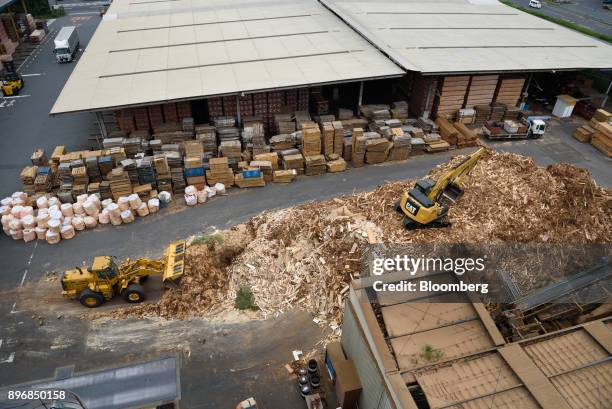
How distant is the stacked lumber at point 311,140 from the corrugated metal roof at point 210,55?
333 cm

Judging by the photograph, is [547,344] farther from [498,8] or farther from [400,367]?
[498,8]

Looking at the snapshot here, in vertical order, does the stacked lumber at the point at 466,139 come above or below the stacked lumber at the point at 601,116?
below

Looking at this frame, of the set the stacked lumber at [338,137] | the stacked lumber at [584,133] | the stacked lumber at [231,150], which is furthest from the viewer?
the stacked lumber at [584,133]

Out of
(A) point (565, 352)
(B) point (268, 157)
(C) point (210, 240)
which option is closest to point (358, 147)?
(B) point (268, 157)

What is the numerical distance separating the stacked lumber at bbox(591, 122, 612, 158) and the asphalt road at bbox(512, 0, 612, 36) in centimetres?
3307

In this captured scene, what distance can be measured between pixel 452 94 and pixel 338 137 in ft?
33.9

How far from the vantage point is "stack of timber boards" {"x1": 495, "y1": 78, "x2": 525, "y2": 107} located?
103ft

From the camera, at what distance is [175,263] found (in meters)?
17.7

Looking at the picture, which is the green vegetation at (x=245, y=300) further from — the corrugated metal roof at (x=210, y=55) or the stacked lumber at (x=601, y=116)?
the stacked lumber at (x=601, y=116)

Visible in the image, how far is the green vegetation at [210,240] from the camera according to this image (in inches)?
753

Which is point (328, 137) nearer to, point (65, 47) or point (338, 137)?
point (338, 137)

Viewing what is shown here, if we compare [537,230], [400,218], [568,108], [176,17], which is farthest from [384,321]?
[176,17]

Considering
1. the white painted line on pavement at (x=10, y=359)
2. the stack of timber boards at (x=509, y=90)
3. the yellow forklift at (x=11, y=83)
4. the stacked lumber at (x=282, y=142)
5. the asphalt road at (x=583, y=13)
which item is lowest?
the white painted line on pavement at (x=10, y=359)

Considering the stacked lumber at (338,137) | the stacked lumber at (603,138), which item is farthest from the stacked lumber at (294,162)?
the stacked lumber at (603,138)
